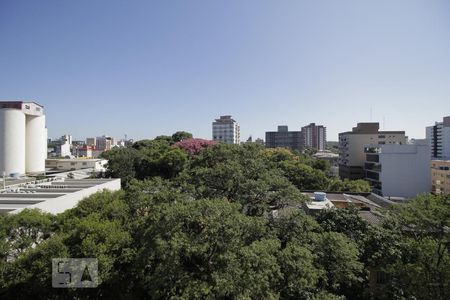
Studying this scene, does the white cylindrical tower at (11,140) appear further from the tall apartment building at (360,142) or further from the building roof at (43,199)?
the tall apartment building at (360,142)

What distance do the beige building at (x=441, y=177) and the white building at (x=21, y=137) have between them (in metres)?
61.3

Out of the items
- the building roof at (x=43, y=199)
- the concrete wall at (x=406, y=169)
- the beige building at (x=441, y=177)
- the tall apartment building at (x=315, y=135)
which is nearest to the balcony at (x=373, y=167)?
the concrete wall at (x=406, y=169)

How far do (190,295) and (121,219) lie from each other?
6.28m

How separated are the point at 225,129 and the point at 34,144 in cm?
5585

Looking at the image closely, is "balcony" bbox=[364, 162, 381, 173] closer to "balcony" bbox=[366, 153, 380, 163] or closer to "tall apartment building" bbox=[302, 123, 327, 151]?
"balcony" bbox=[366, 153, 380, 163]

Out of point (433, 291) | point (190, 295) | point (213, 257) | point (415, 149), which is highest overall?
point (415, 149)

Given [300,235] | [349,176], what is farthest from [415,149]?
[300,235]

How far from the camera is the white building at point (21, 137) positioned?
3494cm

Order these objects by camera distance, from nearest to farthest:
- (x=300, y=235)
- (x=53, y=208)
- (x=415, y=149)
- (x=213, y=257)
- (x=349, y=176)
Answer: (x=213, y=257) → (x=300, y=235) → (x=53, y=208) → (x=415, y=149) → (x=349, y=176)

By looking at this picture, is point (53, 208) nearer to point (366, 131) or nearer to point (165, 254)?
point (165, 254)

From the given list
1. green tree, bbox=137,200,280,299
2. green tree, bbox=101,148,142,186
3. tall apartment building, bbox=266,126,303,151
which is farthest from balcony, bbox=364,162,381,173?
tall apartment building, bbox=266,126,303,151

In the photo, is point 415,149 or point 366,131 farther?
point 366,131

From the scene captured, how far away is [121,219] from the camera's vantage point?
12.6 metres

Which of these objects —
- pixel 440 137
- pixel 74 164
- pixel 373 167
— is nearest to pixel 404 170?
pixel 373 167
